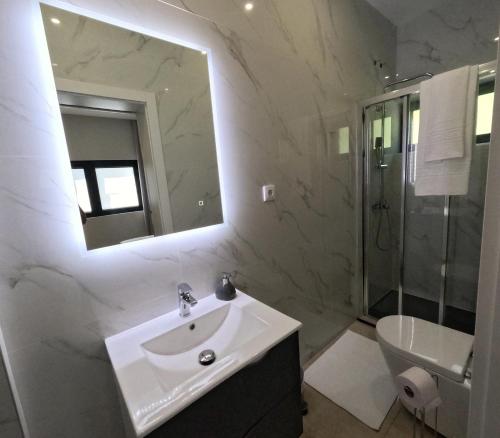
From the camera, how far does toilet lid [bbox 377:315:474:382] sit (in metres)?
1.21

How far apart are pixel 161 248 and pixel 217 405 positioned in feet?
2.06

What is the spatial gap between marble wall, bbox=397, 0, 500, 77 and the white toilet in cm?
219

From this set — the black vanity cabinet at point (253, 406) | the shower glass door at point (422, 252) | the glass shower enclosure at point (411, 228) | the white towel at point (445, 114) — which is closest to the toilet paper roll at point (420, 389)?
the black vanity cabinet at point (253, 406)

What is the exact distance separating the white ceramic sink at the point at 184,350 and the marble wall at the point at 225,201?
0.12m

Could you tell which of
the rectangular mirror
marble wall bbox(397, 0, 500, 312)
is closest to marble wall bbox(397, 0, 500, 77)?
marble wall bbox(397, 0, 500, 312)

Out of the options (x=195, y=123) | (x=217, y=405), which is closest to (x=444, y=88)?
(x=195, y=123)

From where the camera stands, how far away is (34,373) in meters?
0.85

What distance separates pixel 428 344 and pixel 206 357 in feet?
3.99

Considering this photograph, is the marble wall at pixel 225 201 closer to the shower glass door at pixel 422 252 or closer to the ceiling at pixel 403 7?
the ceiling at pixel 403 7

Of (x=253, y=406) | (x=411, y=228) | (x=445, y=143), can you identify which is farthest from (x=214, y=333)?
(x=411, y=228)

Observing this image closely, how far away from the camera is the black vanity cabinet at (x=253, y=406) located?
728mm

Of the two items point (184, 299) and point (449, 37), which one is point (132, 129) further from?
point (449, 37)

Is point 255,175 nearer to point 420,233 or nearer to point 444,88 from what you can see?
point 444,88

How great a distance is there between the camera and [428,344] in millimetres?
1350
